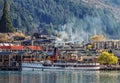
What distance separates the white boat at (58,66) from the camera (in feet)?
372

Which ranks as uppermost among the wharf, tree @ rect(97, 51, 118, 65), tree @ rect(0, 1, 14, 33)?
tree @ rect(0, 1, 14, 33)

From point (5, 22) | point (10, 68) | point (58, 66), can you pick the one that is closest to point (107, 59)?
point (58, 66)

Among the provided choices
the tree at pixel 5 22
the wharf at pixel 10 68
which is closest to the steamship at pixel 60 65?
the wharf at pixel 10 68

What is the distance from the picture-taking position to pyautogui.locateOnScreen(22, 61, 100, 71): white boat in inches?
4464

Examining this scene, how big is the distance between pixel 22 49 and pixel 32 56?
39.2 feet

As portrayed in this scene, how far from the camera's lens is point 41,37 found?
15988 centimetres

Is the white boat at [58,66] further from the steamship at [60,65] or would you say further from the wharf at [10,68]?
the wharf at [10,68]

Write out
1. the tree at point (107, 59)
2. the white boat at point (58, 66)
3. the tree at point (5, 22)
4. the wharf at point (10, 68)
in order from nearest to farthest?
the white boat at point (58, 66) < the wharf at point (10, 68) < the tree at point (107, 59) < the tree at point (5, 22)

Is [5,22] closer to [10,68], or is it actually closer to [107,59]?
[107,59]

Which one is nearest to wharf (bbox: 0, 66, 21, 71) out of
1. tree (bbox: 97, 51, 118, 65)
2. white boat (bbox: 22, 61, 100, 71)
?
white boat (bbox: 22, 61, 100, 71)

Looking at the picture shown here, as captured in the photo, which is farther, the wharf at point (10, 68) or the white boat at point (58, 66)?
the wharf at point (10, 68)

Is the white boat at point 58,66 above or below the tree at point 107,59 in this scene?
below

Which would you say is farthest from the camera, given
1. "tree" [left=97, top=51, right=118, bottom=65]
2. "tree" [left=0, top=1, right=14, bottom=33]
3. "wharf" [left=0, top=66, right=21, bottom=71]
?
"tree" [left=0, top=1, right=14, bottom=33]

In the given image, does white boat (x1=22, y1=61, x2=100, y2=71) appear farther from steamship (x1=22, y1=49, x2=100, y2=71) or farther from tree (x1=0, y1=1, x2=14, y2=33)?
tree (x1=0, y1=1, x2=14, y2=33)
